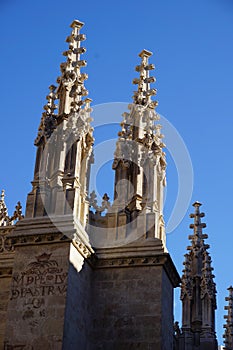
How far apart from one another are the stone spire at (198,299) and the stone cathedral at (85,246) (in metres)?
0.08

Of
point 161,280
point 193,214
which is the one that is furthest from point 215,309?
point 161,280

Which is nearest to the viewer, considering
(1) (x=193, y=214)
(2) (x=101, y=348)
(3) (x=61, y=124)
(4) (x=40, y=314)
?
(4) (x=40, y=314)

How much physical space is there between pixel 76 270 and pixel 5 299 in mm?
2036

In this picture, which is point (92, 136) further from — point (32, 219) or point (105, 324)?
point (105, 324)

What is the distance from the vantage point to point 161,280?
19922 mm

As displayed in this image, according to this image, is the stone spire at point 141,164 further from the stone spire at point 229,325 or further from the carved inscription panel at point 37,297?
the stone spire at point 229,325

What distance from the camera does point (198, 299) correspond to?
2422cm

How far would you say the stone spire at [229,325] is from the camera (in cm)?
2467

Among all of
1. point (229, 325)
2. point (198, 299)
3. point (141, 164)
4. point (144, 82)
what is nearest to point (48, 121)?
point (141, 164)

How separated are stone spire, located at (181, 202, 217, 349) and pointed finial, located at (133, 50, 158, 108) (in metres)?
4.87

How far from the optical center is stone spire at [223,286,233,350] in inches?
971

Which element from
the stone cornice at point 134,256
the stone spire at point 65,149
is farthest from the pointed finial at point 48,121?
the stone cornice at point 134,256

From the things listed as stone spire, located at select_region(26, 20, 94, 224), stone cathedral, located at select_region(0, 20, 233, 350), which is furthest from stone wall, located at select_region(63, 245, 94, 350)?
stone spire, located at select_region(26, 20, 94, 224)

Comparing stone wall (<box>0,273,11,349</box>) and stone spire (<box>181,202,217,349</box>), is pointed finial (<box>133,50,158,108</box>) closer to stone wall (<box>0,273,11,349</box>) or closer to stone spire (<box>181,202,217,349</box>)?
stone spire (<box>181,202,217,349</box>)
